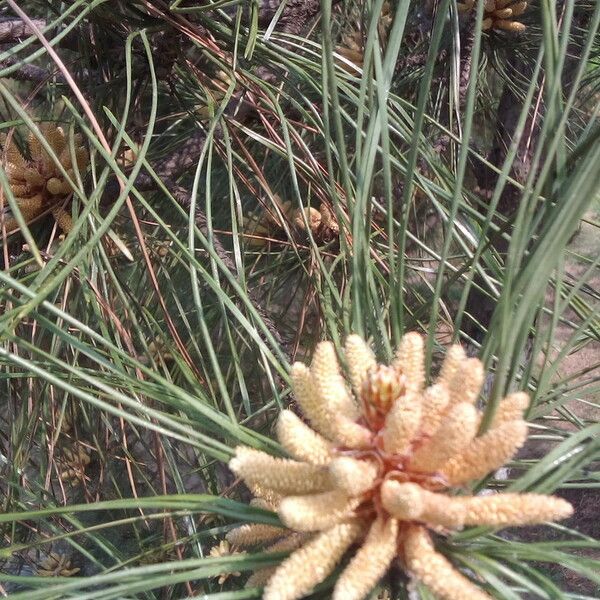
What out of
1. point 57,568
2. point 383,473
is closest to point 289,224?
point 383,473

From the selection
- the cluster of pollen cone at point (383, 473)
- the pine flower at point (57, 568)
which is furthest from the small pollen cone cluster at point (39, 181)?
the pine flower at point (57, 568)

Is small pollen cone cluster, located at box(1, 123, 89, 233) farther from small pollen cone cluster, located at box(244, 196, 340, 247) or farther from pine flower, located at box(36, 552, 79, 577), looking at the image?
pine flower, located at box(36, 552, 79, 577)

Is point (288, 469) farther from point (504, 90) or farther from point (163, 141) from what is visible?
point (504, 90)

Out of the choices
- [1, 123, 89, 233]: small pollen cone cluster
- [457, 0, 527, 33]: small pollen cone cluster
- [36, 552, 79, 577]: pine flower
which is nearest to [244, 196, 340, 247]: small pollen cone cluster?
[1, 123, 89, 233]: small pollen cone cluster

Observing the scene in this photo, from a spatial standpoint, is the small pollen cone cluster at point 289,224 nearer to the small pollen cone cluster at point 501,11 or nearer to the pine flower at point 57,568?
the small pollen cone cluster at point 501,11

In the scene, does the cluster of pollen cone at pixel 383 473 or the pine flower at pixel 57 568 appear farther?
the pine flower at pixel 57 568

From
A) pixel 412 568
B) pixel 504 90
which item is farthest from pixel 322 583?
pixel 504 90

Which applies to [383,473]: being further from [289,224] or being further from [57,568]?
[57,568]
